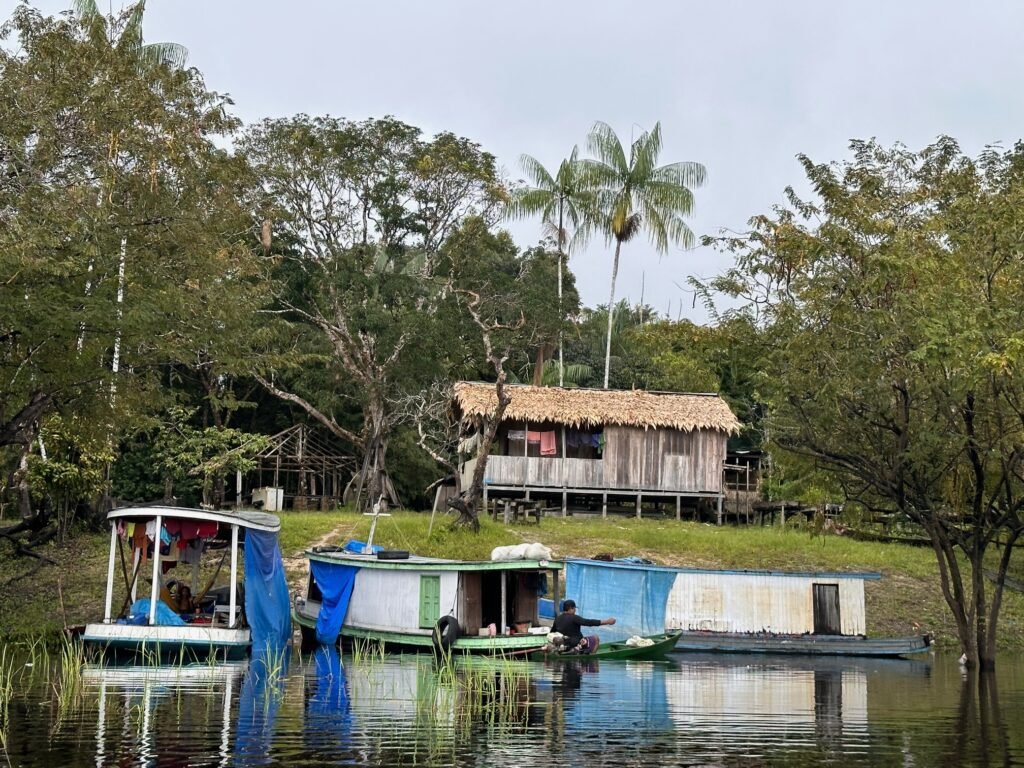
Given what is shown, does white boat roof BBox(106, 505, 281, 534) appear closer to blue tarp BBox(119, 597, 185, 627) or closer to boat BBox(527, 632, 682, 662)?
blue tarp BBox(119, 597, 185, 627)

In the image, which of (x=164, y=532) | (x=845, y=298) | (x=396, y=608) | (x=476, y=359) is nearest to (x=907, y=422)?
(x=845, y=298)

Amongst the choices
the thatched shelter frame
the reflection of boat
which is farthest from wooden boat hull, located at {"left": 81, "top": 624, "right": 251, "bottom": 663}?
→ the thatched shelter frame

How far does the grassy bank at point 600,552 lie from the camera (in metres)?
25.1

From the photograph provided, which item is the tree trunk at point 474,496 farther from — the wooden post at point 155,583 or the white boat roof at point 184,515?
the wooden post at point 155,583

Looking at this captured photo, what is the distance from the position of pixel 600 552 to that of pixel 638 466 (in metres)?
7.85

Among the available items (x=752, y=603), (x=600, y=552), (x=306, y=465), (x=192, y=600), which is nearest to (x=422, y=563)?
(x=192, y=600)

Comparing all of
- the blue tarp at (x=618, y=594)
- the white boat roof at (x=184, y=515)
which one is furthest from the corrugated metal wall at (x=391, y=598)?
the white boat roof at (x=184, y=515)

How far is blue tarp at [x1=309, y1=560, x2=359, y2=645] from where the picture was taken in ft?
75.3

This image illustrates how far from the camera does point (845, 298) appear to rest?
57.8ft

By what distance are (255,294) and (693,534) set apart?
1246 centimetres

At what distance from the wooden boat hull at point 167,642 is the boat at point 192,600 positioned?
1 centimetres

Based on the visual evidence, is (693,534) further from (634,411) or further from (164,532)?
(164,532)

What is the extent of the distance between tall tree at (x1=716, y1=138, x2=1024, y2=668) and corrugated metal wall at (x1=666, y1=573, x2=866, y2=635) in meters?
4.04

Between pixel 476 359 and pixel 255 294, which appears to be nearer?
pixel 255 294
